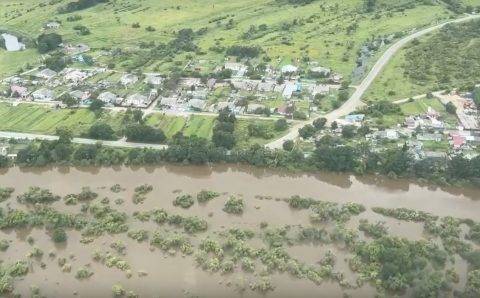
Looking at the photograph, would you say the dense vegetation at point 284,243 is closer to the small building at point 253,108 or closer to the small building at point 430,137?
the small building at point 430,137

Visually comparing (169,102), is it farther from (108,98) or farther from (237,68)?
(237,68)

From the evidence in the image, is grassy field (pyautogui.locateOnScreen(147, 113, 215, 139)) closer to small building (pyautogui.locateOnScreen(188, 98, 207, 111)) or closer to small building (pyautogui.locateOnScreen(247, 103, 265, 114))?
small building (pyautogui.locateOnScreen(188, 98, 207, 111))

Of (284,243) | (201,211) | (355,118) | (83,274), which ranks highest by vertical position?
(83,274)

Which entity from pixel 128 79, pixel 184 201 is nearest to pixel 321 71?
pixel 128 79

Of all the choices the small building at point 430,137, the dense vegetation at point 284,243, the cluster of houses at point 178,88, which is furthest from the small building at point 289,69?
the dense vegetation at point 284,243

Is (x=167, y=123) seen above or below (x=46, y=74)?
below

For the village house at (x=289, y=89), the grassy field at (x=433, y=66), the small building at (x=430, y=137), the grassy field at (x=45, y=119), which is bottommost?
the grassy field at (x=433, y=66)
